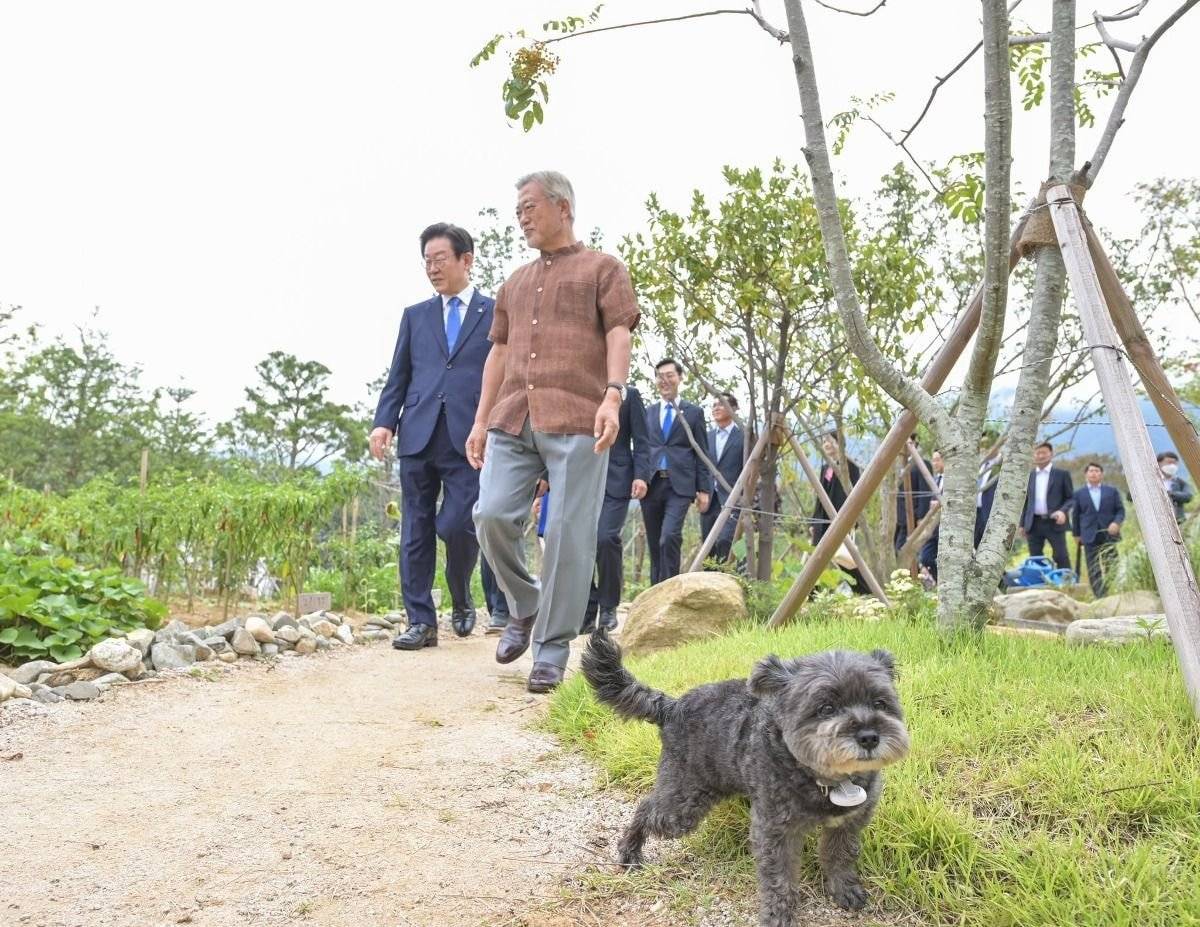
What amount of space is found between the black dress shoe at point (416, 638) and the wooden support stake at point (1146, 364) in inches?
193

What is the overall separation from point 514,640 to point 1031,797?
3.38m

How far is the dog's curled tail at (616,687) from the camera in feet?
9.48

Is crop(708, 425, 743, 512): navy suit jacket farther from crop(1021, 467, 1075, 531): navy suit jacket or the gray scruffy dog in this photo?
the gray scruffy dog

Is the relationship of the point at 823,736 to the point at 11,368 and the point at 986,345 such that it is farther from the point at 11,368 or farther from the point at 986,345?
the point at 11,368

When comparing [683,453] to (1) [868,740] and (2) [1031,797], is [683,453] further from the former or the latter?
(1) [868,740]

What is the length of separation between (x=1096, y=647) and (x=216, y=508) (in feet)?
20.3

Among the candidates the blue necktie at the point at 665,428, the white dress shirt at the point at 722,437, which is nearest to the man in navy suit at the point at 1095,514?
the white dress shirt at the point at 722,437

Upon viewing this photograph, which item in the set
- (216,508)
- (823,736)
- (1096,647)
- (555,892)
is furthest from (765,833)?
(216,508)

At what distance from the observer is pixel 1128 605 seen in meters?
6.75

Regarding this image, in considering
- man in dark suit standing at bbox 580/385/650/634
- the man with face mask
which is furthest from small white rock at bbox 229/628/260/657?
the man with face mask

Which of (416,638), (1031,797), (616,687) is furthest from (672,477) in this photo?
(1031,797)

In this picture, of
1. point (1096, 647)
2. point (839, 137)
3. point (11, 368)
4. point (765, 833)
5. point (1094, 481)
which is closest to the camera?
point (765, 833)

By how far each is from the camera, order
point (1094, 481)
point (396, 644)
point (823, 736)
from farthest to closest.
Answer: point (1094, 481) < point (396, 644) < point (823, 736)

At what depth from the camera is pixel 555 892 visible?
8.89 feet
